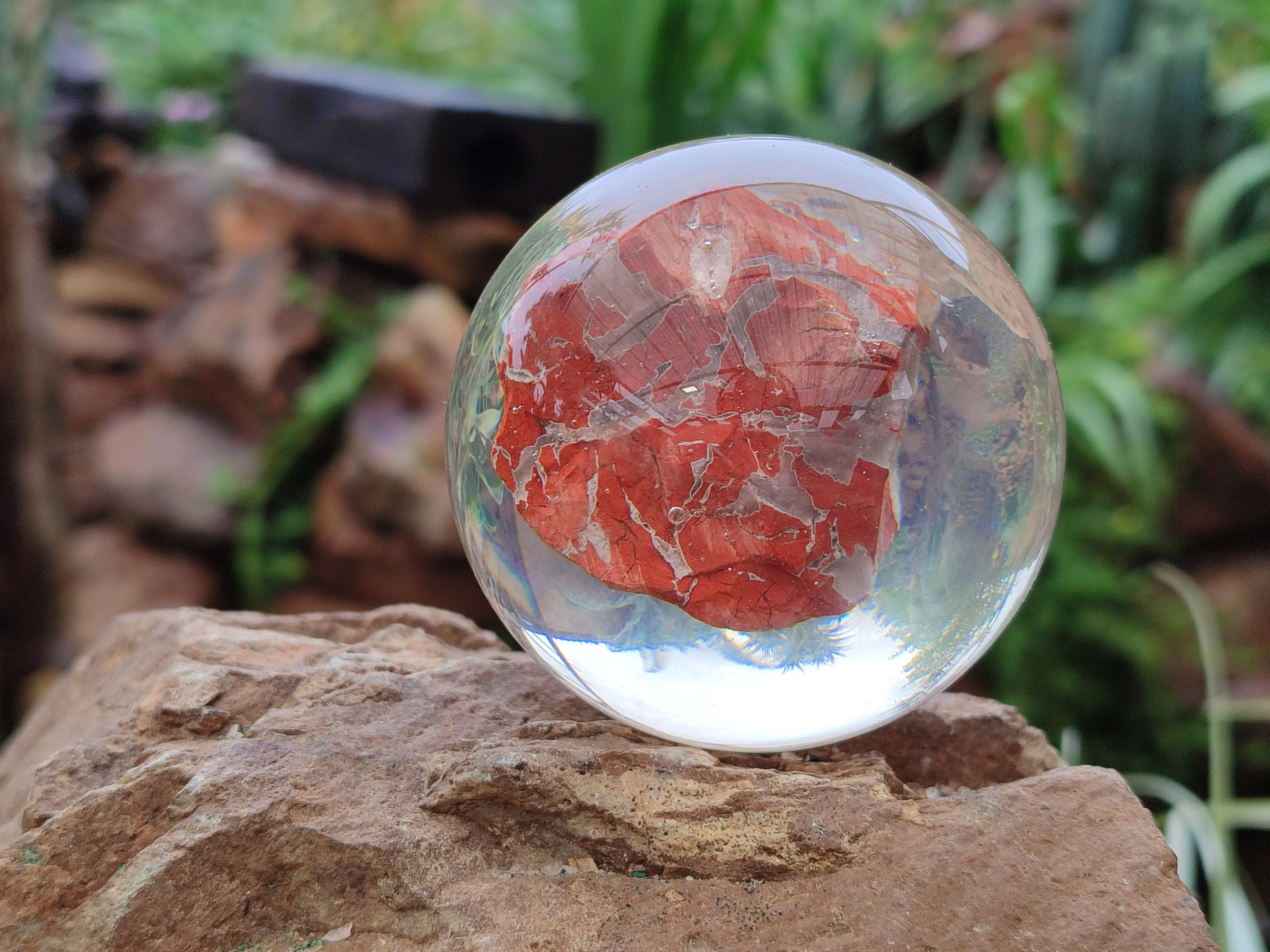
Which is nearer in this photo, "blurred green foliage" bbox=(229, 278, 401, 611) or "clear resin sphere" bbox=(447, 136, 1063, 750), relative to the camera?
"clear resin sphere" bbox=(447, 136, 1063, 750)

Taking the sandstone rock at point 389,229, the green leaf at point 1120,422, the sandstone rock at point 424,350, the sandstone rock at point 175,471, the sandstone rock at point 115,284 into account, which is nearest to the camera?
the green leaf at point 1120,422

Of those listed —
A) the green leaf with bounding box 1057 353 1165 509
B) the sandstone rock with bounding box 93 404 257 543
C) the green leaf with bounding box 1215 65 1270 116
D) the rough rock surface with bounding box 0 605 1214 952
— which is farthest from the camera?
the sandstone rock with bounding box 93 404 257 543

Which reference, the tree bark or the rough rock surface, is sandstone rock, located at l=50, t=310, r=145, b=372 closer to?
the tree bark

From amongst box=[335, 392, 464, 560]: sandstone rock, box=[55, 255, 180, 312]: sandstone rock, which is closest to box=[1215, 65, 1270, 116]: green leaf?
box=[335, 392, 464, 560]: sandstone rock

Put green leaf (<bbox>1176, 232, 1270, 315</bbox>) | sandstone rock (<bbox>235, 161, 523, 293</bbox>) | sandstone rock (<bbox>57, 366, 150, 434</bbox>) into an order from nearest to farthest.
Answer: green leaf (<bbox>1176, 232, 1270, 315</bbox>)
sandstone rock (<bbox>235, 161, 523, 293</bbox>)
sandstone rock (<bbox>57, 366, 150, 434</bbox>)

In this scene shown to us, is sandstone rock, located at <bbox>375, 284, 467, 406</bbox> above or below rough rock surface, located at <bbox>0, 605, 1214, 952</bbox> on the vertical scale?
above

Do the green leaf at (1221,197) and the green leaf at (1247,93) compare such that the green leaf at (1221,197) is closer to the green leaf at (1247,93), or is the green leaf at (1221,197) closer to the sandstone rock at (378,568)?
the green leaf at (1247,93)

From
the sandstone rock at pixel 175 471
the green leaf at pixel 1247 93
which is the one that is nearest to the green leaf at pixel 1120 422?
the green leaf at pixel 1247 93

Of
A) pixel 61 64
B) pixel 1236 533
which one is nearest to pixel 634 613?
pixel 1236 533
